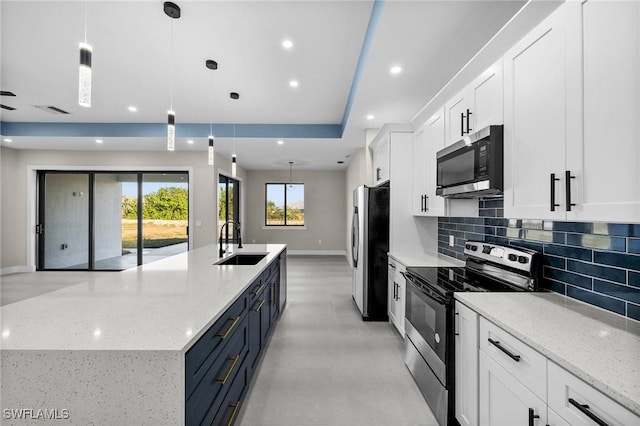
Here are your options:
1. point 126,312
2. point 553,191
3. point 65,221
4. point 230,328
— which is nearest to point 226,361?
point 230,328

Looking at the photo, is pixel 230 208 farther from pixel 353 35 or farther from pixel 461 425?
pixel 461 425

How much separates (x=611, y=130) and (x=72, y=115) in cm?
653

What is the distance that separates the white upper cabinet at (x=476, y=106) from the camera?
1783 millimetres

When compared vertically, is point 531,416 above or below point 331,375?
above

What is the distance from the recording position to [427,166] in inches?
116

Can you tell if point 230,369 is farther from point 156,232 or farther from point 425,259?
point 156,232

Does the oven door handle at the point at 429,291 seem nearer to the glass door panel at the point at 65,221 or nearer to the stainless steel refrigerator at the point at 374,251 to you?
the stainless steel refrigerator at the point at 374,251

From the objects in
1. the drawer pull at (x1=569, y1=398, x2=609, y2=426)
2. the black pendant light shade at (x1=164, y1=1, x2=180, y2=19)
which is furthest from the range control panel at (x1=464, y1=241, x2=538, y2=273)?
the black pendant light shade at (x1=164, y1=1, x2=180, y2=19)

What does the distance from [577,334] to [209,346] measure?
5.09 feet

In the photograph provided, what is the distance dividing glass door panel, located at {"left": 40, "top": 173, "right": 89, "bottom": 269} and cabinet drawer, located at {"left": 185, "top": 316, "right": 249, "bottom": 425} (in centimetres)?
624

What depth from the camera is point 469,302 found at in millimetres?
1580

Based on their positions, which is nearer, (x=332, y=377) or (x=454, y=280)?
(x=454, y=280)

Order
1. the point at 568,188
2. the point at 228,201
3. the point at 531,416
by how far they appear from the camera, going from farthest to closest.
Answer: the point at 228,201, the point at 568,188, the point at 531,416

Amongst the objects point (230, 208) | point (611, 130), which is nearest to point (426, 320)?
point (611, 130)
